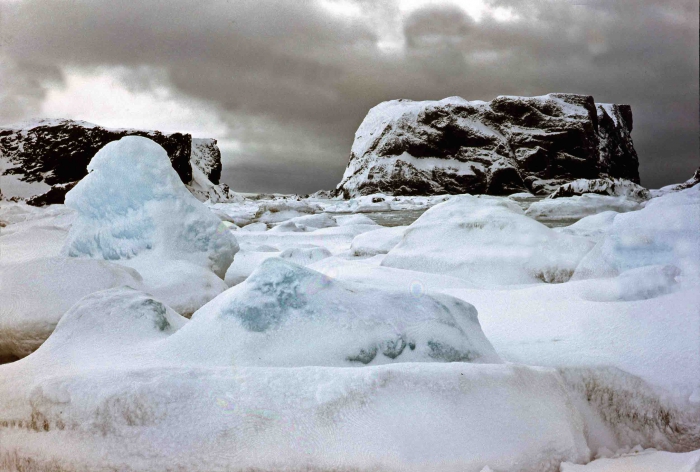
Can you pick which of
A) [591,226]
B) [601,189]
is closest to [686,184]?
[601,189]

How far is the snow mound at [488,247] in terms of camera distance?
4469mm

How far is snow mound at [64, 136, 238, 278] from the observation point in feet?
13.7

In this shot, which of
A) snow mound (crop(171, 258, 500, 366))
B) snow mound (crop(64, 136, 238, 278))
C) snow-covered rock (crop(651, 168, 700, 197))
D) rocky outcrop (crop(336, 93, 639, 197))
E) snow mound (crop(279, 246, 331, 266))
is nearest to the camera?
snow mound (crop(171, 258, 500, 366))

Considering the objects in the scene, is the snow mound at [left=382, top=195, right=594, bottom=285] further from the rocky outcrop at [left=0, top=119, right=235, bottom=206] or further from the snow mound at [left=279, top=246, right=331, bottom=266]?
the rocky outcrop at [left=0, top=119, right=235, bottom=206]

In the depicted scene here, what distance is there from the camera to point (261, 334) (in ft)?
5.76

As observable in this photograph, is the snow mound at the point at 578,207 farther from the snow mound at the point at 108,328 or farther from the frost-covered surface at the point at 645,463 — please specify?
the snow mound at the point at 108,328

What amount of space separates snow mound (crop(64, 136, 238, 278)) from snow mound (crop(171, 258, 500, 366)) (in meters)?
2.51

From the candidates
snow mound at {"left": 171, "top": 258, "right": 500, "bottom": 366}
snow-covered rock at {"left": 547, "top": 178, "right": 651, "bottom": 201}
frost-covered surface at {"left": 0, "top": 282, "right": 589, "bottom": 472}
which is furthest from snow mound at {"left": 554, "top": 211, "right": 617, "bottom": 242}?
snow-covered rock at {"left": 547, "top": 178, "right": 651, "bottom": 201}

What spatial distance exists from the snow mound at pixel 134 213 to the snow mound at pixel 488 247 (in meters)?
2.14

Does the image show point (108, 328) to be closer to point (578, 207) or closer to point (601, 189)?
point (578, 207)

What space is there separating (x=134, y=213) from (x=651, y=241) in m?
4.37

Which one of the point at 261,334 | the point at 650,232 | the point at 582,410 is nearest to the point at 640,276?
the point at 650,232

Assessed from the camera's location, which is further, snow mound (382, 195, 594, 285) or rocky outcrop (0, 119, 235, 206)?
rocky outcrop (0, 119, 235, 206)

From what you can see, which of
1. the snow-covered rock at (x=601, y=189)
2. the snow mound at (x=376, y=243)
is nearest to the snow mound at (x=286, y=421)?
the snow mound at (x=376, y=243)
